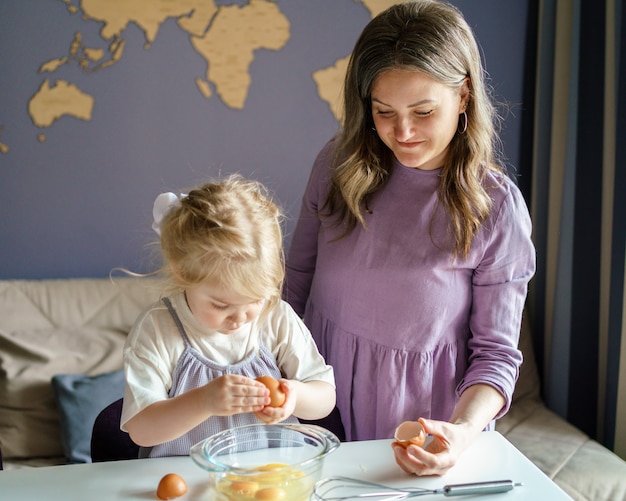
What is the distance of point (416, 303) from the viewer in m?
1.52

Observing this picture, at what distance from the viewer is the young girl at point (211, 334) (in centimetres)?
121

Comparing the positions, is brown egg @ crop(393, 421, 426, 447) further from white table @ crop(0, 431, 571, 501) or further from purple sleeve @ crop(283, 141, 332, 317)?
purple sleeve @ crop(283, 141, 332, 317)

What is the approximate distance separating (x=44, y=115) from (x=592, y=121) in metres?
2.04

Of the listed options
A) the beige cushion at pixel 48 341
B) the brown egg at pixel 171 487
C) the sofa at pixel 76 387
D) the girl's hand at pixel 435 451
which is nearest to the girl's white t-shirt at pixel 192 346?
the brown egg at pixel 171 487

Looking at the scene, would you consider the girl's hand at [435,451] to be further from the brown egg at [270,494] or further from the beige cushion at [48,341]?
the beige cushion at [48,341]

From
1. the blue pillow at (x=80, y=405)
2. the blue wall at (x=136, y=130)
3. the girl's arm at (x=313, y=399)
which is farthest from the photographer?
the blue wall at (x=136, y=130)

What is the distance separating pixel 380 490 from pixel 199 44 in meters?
2.17

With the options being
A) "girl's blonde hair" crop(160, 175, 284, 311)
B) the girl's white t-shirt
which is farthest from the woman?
"girl's blonde hair" crop(160, 175, 284, 311)

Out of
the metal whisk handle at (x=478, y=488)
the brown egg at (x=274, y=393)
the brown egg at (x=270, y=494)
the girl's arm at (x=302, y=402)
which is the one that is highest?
the brown egg at (x=274, y=393)

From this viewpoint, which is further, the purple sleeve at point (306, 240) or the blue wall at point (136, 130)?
the blue wall at point (136, 130)

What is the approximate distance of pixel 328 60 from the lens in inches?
119

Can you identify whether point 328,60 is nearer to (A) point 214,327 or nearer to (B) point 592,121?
(B) point 592,121

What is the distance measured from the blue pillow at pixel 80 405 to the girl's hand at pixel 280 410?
4.52 ft

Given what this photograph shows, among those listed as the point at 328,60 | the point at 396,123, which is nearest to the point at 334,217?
the point at 396,123
